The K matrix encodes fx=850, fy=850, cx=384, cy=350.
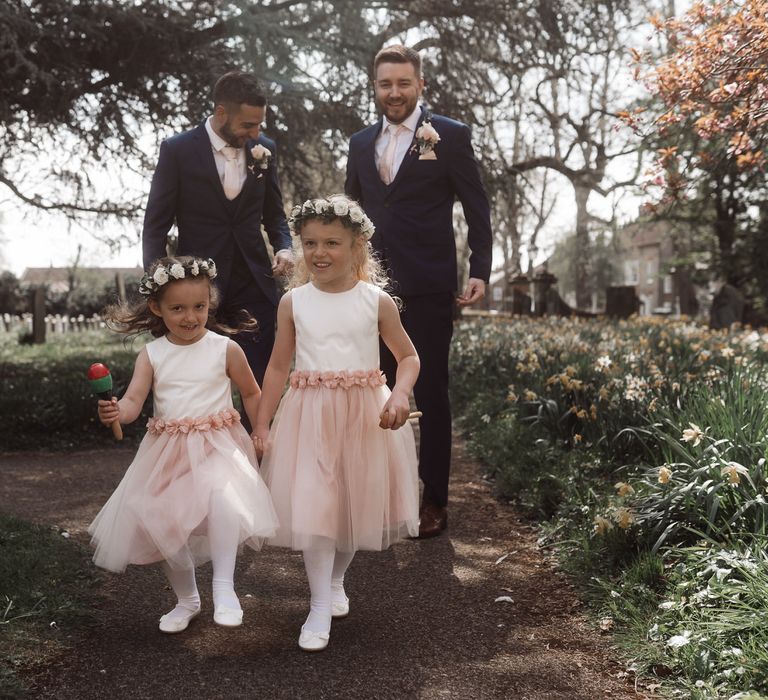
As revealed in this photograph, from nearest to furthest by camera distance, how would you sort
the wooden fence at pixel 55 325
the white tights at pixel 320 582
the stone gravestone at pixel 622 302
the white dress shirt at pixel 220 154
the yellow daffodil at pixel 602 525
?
the white tights at pixel 320 582
the yellow daffodil at pixel 602 525
the white dress shirt at pixel 220 154
the stone gravestone at pixel 622 302
the wooden fence at pixel 55 325

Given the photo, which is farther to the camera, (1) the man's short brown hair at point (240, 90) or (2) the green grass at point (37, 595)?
(1) the man's short brown hair at point (240, 90)

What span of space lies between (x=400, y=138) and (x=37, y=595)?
2641 millimetres

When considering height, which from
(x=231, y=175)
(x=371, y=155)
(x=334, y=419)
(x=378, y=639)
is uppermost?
(x=371, y=155)

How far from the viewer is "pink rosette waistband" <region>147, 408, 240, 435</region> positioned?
2924 millimetres

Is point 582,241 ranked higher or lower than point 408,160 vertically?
higher

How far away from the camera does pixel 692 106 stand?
4613 millimetres

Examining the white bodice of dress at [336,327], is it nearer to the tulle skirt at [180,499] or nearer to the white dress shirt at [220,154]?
the tulle skirt at [180,499]

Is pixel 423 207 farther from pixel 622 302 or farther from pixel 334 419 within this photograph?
pixel 622 302

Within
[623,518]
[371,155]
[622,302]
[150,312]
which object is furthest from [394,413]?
[622,302]

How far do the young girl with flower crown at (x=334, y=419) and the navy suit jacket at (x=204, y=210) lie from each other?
3.32ft

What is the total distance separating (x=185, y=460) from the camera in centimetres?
289

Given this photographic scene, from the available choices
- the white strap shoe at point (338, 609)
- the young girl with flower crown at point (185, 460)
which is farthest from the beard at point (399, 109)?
the white strap shoe at point (338, 609)

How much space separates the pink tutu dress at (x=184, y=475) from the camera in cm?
275

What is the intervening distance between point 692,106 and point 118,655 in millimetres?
3900
